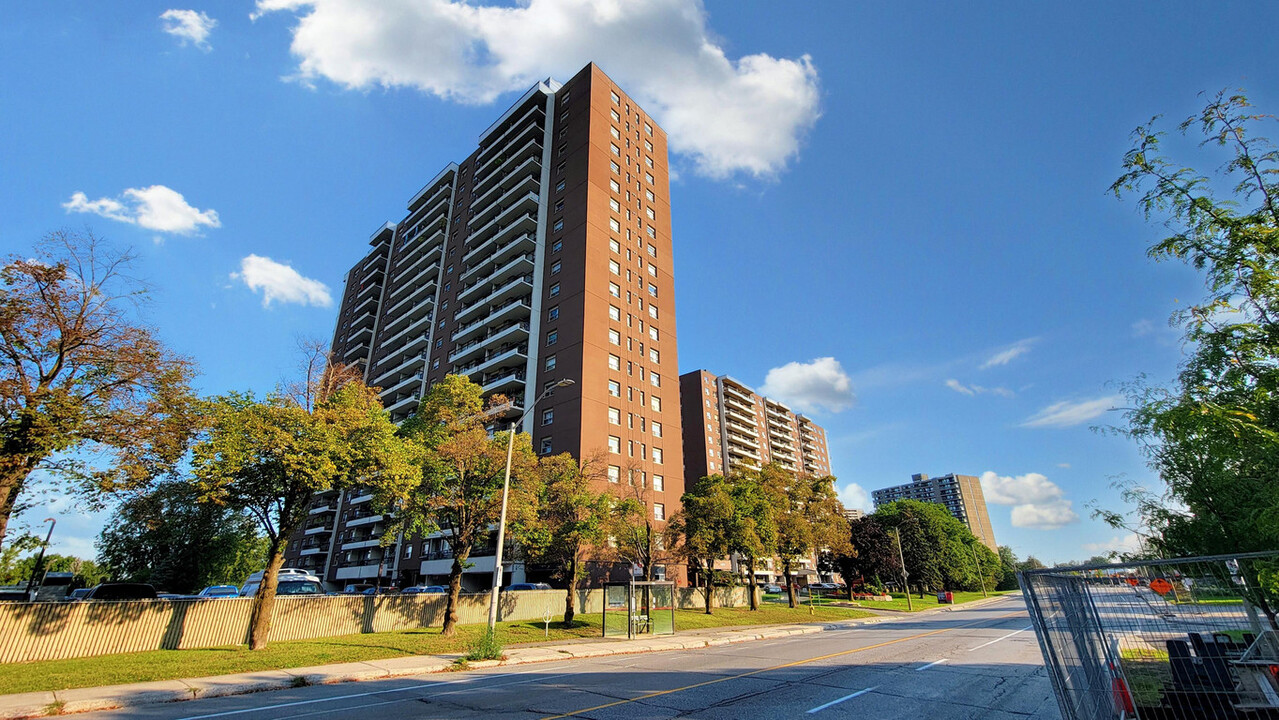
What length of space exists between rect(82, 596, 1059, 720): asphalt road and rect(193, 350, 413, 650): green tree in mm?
7384

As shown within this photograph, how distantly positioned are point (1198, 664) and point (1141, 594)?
1704 millimetres

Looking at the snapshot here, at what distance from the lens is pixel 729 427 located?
332ft

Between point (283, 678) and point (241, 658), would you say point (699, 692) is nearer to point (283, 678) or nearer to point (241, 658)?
point (283, 678)

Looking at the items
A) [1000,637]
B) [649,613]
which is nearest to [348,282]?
[649,613]

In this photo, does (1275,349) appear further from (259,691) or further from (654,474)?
(654,474)

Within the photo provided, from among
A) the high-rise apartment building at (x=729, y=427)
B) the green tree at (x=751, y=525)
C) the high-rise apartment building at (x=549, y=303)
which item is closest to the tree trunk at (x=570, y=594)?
the high-rise apartment building at (x=549, y=303)

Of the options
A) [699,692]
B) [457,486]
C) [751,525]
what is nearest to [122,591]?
[457,486]

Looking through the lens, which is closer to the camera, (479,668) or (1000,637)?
(479,668)

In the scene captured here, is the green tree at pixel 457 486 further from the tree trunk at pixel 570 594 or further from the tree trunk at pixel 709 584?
the tree trunk at pixel 709 584

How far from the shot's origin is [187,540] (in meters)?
41.2

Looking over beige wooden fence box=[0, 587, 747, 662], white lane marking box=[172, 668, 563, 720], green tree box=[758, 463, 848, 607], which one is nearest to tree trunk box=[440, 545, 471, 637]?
beige wooden fence box=[0, 587, 747, 662]

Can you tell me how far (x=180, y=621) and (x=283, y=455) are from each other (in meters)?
6.98

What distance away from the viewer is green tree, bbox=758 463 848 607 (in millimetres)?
40906

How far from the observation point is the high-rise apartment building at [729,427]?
94.4 m
